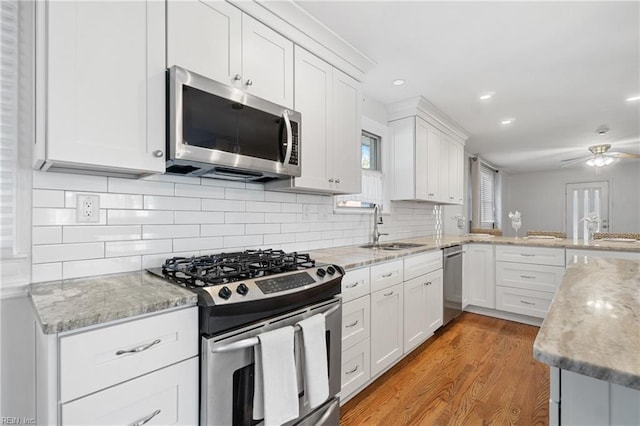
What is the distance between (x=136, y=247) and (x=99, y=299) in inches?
20.4

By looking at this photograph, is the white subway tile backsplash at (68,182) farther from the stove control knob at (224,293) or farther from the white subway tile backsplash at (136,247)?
the stove control knob at (224,293)

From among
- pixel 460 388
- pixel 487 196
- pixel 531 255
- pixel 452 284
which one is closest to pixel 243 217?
pixel 460 388

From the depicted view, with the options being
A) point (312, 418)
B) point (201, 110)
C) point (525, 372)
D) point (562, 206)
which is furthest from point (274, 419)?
point (562, 206)

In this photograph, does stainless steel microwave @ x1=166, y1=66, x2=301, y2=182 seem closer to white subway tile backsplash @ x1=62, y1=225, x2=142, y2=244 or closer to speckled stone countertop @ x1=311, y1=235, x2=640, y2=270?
white subway tile backsplash @ x1=62, y1=225, x2=142, y2=244

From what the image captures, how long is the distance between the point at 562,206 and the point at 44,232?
9.88 meters

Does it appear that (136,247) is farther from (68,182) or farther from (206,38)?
(206,38)

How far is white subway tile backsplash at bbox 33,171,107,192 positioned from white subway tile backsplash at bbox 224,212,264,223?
67 centimetres

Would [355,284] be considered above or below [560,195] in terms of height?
below

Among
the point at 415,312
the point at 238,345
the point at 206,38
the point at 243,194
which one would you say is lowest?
the point at 415,312

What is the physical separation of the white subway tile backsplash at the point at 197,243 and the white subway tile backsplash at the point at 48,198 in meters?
0.52

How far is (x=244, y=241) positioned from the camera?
2.00 meters

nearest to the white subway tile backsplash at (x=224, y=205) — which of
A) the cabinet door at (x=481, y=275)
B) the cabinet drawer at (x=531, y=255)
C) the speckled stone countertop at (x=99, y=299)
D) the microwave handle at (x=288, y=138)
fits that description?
the microwave handle at (x=288, y=138)

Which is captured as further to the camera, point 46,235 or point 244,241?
point 244,241

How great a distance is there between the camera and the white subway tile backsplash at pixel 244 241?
6.27ft
